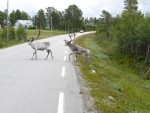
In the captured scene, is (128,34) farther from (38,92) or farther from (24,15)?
(24,15)

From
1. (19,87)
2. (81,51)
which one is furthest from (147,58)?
(19,87)

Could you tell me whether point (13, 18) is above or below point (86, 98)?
above

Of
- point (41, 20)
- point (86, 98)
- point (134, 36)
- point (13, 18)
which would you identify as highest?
point (13, 18)

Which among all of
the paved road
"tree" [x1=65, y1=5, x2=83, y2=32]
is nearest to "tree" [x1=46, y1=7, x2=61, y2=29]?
"tree" [x1=65, y1=5, x2=83, y2=32]

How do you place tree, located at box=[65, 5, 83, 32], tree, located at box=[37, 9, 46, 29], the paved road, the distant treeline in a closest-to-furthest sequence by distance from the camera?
the paved road, the distant treeline, tree, located at box=[65, 5, 83, 32], tree, located at box=[37, 9, 46, 29]

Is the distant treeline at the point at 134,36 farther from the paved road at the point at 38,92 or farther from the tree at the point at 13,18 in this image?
the tree at the point at 13,18

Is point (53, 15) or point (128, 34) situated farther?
point (53, 15)

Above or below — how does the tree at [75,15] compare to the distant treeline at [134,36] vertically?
above

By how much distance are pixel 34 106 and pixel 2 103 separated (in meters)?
0.83

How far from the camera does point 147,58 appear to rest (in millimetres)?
38906

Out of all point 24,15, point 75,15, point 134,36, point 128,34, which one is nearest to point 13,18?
point 24,15

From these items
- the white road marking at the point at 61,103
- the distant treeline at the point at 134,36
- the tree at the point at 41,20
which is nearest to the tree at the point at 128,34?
the distant treeline at the point at 134,36

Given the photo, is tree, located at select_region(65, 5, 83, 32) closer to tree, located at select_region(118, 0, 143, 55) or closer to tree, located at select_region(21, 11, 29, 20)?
tree, located at select_region(21, 11, 29, 20)

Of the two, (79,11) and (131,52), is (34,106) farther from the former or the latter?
(79,11)
